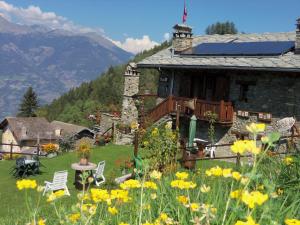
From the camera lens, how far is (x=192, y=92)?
24203 millimetres

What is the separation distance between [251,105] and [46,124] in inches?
1860

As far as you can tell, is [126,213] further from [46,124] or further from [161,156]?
[46,124]

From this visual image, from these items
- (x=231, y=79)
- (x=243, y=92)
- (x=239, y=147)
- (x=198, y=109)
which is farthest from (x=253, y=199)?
(x=231, y=79)

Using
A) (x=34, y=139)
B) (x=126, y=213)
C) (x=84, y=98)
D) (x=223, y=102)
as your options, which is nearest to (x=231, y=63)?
(x=223, y=102)

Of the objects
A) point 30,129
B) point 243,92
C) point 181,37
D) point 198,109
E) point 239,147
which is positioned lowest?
point 30,129

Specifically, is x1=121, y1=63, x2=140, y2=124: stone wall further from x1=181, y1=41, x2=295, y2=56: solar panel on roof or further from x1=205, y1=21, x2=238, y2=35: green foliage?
x1=205, y1=21, x2=238, y2=35: green foliage

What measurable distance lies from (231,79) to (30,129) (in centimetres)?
4528

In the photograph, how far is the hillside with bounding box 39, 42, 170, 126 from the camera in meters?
79.8

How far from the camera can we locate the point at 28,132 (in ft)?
199

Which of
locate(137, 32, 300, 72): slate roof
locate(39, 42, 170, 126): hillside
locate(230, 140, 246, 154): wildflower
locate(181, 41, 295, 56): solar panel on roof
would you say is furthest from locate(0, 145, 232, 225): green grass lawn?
locate(39, 42, 170, 126): hillside

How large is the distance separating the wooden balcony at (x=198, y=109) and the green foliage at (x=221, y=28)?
40446 mm

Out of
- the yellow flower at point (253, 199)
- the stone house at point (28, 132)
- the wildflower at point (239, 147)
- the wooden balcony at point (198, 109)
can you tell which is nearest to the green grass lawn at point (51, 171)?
the wooden balcony at point (198, 109)

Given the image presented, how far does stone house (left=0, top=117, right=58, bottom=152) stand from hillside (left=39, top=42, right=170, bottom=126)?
13206 mm

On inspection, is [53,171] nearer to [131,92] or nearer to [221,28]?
[131,92]
